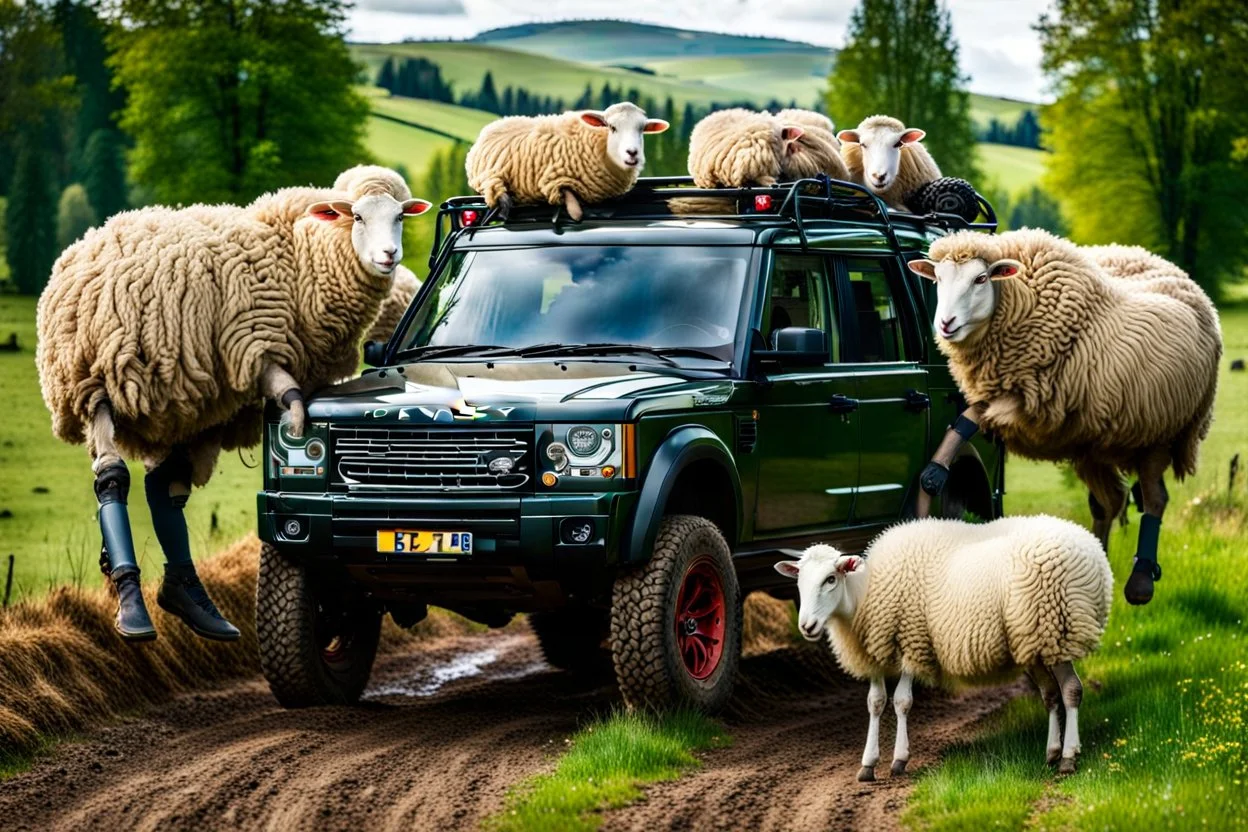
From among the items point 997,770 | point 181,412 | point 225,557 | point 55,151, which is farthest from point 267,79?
point 997,770

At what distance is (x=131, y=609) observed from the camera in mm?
9602

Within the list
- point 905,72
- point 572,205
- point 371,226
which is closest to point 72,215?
point 905,72

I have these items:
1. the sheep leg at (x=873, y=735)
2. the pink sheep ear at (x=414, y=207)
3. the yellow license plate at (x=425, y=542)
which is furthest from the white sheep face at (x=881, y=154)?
the yellow license plate at (x=425, y=542)

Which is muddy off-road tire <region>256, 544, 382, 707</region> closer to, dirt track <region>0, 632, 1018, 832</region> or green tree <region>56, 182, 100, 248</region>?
dirt track <region>0, 632, 1018, 832</region>

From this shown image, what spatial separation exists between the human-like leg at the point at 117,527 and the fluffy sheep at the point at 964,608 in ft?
11.0

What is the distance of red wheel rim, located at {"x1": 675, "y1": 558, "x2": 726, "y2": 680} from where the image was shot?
9.49 m

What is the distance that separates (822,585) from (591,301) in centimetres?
257

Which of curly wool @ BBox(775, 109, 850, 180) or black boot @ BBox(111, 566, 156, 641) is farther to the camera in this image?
curly wool @ BBox(775, 109, 850, 180)

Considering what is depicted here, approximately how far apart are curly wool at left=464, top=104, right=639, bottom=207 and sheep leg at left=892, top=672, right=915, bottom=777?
3760 millimetres

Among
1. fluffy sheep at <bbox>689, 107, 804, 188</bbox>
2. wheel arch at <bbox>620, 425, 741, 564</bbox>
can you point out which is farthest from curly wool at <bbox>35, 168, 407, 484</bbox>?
fluffy sheep at <bbox>689, 107, 804, 188</bbox>

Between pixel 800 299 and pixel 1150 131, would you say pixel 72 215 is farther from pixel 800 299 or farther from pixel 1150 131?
pixel 800 299

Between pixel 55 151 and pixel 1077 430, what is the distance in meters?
42.7

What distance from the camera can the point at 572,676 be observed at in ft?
39.5

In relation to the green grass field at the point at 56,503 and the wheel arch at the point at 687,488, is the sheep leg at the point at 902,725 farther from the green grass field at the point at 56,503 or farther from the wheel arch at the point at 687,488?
the green grass field at the point at 56,503
